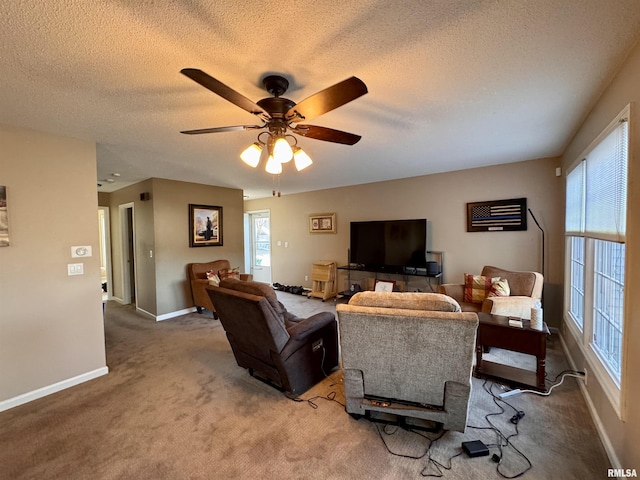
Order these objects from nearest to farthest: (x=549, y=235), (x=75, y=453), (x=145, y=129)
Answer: (x=75, y=453) → (x=145, y=129) → (x=549, y=235)

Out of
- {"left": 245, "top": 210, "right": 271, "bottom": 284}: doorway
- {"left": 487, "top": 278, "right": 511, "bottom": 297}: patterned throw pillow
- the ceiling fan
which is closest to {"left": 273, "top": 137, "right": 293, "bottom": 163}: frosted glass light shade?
the ceiling fan

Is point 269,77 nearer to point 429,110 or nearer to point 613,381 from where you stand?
point 429,110

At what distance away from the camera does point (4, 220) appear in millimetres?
2330

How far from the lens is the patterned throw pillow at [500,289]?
334 cm

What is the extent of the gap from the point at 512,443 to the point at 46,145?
4.47 meters

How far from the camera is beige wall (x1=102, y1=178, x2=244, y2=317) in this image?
15.2 feet

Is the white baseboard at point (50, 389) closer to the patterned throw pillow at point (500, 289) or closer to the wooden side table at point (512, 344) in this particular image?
the wooden side table at point (512, 344)

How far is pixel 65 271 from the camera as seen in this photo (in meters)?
2.64

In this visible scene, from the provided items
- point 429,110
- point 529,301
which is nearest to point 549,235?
point 529,301

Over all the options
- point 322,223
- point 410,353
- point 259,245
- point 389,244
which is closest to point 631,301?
point 410,353

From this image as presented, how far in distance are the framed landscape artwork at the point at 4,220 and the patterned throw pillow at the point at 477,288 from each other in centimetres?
482

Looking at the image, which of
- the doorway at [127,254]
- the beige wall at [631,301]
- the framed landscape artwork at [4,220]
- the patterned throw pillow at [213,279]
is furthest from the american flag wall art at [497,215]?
the doorway at [127,254]

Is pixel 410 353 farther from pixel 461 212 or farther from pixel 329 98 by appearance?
pixel 461 212

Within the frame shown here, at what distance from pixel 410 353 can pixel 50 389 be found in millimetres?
3221
